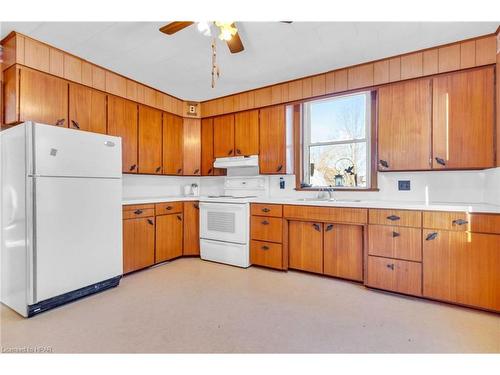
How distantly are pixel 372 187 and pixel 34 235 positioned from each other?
11.0 ft

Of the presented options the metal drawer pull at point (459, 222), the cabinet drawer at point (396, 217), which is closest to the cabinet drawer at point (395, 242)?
the cabinet drawer at point (396, 217)

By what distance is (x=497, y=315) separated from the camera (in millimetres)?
2068

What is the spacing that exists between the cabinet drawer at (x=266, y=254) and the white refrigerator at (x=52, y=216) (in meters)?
1.66

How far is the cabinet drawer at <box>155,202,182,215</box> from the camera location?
11.0 ft

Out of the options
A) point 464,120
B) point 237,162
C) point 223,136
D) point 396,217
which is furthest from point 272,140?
point 464,120

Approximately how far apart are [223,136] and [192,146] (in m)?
0.57

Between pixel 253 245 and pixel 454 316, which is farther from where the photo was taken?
pixel 253 245

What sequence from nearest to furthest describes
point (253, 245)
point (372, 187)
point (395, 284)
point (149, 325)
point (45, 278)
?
point (149, 325) → point (45, 278) → point (395, 284) → point (372, 187) → point (253, 245)

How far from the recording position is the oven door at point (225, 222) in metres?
3.32

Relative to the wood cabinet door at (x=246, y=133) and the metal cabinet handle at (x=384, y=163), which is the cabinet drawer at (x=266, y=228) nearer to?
the wood cabinet door at (x=246, y=133)

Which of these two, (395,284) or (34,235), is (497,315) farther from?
(34,235)

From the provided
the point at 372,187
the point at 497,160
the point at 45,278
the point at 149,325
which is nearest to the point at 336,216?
the point at 372,187

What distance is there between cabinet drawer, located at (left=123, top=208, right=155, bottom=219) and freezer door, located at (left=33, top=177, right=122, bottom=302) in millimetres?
309

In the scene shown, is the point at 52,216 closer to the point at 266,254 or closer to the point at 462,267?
the point at 266,254
